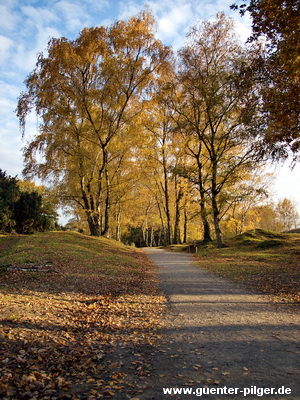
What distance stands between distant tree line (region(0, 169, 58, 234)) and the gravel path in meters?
20.3

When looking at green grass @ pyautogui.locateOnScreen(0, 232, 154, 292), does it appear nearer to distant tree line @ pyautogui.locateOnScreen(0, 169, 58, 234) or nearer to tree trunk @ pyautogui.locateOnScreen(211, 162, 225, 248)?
tree trunk @ pyautogui.locateOnScreen(211, 162, 225, 248)

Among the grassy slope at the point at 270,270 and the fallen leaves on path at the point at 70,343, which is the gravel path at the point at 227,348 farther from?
the grassy slope at the point at 270,270

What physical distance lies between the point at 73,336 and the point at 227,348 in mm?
2636

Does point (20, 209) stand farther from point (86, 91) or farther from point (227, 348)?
point (227, 348)

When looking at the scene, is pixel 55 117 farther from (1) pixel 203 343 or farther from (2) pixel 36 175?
(1) pixel 203 343

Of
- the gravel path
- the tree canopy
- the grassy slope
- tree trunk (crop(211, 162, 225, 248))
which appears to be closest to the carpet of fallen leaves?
the gravel path

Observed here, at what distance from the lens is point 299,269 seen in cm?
1021

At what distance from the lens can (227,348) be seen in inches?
163

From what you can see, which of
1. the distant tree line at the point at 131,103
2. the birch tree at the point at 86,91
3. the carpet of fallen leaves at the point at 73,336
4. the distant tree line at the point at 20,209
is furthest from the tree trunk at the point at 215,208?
the distant tree line at the point at 20,209

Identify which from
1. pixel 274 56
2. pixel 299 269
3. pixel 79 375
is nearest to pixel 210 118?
pixel 274 56

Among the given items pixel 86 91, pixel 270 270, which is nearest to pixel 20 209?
pixel 86 91

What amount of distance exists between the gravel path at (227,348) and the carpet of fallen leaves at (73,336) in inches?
14.0

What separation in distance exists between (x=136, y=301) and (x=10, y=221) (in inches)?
902

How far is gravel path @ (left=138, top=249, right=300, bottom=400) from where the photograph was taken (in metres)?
3.18
